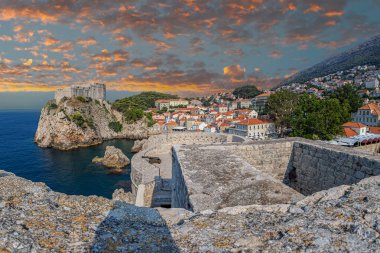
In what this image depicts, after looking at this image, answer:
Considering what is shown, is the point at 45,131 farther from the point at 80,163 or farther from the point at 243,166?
the point at 243,166

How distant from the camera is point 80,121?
60000 millimetres

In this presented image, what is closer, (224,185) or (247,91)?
(224,185)

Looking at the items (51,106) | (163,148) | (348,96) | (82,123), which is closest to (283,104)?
(348,96)

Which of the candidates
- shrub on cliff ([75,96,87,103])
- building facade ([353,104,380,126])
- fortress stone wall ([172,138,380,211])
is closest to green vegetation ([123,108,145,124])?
shrub on cliff ([75,96,87,103])

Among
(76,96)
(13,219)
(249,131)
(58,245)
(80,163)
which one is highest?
(76,96)

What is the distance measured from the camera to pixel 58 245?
2043 mm

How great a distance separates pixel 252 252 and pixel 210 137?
92.5 ft

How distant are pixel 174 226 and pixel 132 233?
49 cm

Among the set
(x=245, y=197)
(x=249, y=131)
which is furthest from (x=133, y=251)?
(x=249, y=131)

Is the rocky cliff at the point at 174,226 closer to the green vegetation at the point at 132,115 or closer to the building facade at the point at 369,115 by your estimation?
the building facade at the point at 369,115

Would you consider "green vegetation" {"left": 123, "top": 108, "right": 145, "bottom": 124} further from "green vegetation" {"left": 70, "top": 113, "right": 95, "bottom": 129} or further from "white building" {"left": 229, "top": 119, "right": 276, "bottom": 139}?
"white building" {"left": 229, "top": 119, "right": 276, "bottom": 139}

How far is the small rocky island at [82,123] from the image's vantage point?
183ft

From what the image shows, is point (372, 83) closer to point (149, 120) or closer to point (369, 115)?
point (369, 115)

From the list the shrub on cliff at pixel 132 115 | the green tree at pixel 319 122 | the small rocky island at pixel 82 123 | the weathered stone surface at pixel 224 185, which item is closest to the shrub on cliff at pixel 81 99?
Answer: the small rocky island at pixel 82 123
